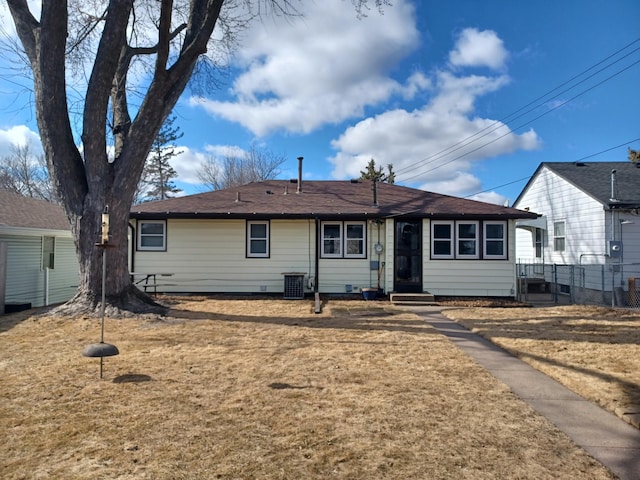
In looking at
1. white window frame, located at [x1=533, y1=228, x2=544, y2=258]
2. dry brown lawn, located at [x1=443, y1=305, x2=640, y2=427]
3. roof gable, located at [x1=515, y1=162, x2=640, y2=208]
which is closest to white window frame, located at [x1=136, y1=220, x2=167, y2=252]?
dry brown lawn, located at [x1=443, y1=305, x2=640, y2=427]

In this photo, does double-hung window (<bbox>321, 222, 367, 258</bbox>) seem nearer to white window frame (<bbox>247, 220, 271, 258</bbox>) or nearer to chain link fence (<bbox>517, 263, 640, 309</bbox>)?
white window frame (<bbox>247, 220, 271, 258</bbox>)

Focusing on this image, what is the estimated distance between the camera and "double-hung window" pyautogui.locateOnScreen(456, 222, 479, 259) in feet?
41.8

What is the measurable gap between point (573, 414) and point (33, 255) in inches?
527

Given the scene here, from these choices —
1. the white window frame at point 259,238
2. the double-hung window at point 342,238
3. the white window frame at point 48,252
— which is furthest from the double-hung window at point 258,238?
the white window frame at point 48,252

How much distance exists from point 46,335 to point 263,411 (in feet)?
18.0

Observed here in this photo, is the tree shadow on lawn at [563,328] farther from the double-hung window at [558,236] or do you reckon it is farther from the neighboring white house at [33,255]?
the neighboring white house at [33,255]

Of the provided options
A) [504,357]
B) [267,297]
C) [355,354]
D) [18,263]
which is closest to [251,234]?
[267,297]

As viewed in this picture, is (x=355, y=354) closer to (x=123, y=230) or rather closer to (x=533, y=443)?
(x=533, y=443)

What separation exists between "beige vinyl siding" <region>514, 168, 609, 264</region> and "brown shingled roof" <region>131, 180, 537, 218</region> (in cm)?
279

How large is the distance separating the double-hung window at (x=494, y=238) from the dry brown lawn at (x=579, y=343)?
2234 mm

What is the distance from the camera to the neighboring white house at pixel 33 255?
1065cm

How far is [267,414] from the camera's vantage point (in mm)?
3697

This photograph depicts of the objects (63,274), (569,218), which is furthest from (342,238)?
(63,274)

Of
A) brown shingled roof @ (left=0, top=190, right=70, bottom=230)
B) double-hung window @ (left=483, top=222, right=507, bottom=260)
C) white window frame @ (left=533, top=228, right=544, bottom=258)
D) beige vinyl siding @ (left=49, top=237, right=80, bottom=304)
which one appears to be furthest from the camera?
white window frame @ (left=533, top=228, right=544, bottom=258)
